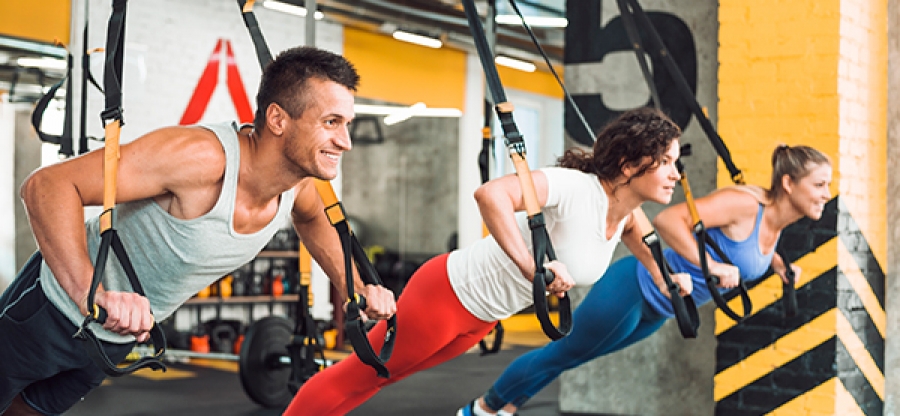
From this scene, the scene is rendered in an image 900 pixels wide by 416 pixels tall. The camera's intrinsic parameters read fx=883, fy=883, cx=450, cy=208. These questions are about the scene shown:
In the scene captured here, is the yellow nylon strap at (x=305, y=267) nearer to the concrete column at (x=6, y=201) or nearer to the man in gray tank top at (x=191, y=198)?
the man in gray tank top at (x=191, y=198)

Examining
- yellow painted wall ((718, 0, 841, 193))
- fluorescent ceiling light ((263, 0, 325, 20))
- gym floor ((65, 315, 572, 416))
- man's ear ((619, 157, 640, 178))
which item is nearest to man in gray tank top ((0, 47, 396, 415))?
man's ear ((619, 157, 640, 178))

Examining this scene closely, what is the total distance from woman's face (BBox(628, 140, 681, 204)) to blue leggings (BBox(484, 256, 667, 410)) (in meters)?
0.67

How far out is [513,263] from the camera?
7.64 feet

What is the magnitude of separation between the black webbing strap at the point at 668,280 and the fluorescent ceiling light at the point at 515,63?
24.5ft

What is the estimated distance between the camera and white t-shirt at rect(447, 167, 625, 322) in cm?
239

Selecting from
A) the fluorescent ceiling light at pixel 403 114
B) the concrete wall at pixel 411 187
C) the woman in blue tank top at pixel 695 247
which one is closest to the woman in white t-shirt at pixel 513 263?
the woman in blue tank top at pixel 695 247

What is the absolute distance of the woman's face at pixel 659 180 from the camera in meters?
2.48

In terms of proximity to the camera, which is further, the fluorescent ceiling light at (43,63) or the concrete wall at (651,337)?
the fluorescent ceiling light at (43,63)

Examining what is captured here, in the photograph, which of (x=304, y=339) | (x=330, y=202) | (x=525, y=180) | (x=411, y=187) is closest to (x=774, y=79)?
(x=525, y=180)

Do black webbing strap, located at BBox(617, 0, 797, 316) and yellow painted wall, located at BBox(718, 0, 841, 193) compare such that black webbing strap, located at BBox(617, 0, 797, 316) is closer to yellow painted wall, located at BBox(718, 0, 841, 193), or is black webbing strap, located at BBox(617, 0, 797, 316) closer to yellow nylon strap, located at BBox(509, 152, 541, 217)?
yellow painted wall, located at BBox(718, 0, 841, 193)

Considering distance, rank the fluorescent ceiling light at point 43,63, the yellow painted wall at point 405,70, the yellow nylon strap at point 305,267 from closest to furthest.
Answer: the yellow nylon strap at point 305,267 < the fluorescent ceiling light at point 43,63 < the yellow painted wall at point 405,70

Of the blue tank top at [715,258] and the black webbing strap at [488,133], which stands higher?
the black webbing strap at [488,133]

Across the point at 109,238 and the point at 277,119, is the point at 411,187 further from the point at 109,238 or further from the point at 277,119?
the point at 109,238

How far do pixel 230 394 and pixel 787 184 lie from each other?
348 cm
